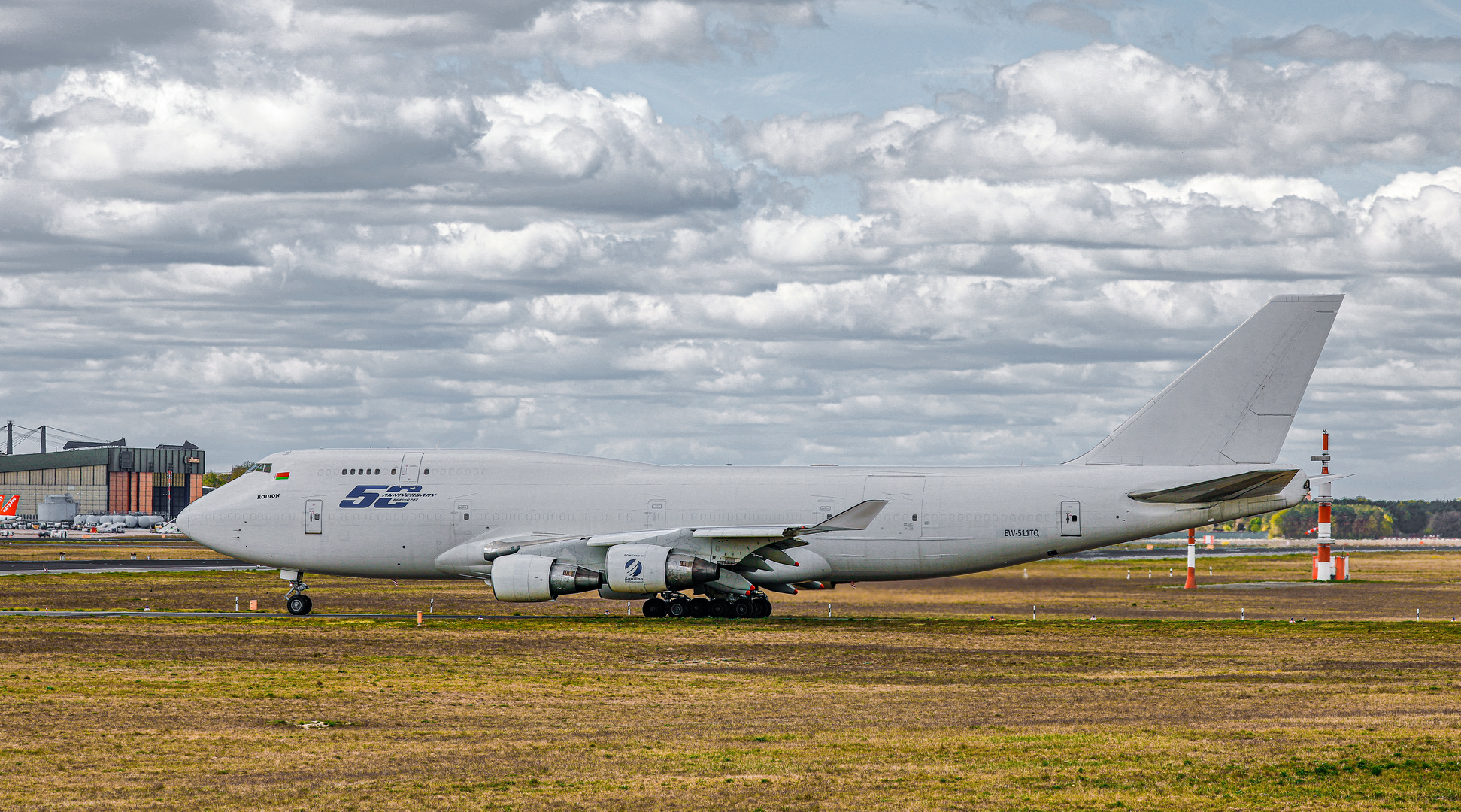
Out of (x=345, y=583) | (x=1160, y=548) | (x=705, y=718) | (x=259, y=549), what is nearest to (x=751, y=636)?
(x=705, y=718)

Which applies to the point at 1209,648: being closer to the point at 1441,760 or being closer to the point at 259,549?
the point at 1441,760

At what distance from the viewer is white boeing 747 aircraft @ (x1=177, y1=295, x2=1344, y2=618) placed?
37.1 metres

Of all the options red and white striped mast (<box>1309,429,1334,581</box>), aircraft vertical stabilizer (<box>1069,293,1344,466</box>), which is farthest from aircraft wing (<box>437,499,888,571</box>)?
red and white striped mast (<box>1309,429,1334,581</box>)

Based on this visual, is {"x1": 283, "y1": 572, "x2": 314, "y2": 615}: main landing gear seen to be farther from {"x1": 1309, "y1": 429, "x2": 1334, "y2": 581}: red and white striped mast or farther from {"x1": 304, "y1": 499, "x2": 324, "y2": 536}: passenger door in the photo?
{"x1": 1309, "y1": 429, "x2": 1334, "y2": 581}: red and white striped mast

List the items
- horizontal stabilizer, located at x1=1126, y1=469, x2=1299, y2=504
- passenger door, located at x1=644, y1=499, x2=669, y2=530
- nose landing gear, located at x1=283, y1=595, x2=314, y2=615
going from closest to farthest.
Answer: horizontal stabilizer, located at x1=1126, y1=469, x2=1299, y2=504 < passenger door, located at x1=644, y1=499, x2=669, y2=530 < nose landing gear, located at x1=283, y1=595, x2=314, y2=615

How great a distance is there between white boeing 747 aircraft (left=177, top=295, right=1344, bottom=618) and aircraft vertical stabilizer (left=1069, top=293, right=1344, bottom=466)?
4 centimetres

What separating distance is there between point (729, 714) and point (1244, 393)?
22.1 m

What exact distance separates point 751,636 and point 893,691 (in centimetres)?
1041

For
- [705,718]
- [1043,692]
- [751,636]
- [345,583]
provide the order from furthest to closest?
[345,583]
[751,636]
[1043,692]
[705,718]

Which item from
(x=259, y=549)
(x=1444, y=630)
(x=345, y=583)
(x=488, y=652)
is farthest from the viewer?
(x=345, y=583)

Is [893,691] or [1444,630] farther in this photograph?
[1444,630]

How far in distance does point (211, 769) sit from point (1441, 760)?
13.7 m

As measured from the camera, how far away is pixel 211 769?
15562mm

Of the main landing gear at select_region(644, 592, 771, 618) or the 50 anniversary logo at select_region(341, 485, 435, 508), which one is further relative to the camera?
the 50 anniversary logo at select_region(341, 485, 435, 508)
